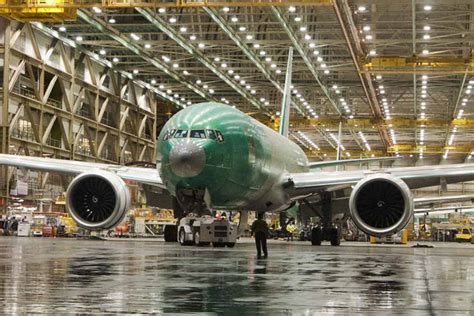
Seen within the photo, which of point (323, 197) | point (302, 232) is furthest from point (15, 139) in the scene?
point (323, 197)

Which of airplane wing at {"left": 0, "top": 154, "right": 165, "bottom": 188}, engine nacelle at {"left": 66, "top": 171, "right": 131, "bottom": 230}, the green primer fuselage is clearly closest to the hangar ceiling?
the green primer fuselage

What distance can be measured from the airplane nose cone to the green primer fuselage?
0.14m

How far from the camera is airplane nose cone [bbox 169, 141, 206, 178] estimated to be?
18.1 meters

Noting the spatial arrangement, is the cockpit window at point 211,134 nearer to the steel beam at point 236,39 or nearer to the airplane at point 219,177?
the airplane at point 219,177

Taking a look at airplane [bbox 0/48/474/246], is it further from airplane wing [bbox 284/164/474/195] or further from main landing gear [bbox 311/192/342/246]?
main landing gear [bbox 311/192/342/246]

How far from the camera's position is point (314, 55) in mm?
44000

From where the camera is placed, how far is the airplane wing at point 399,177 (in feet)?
67.6

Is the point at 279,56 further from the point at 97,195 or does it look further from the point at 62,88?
the point at 97,195

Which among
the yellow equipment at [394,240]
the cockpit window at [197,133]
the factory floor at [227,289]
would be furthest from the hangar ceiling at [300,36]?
the factory floor at [227,289]

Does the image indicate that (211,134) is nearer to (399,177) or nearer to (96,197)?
(96,197)

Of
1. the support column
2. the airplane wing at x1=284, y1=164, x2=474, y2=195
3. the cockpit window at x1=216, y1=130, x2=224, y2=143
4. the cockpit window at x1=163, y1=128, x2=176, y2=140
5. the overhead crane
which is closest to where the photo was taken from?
the cockpit window at x1=163, y1=128, x2=176, y2=140

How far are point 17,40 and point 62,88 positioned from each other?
20.3 feet

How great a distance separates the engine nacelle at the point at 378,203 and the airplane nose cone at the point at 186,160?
4.17 metres

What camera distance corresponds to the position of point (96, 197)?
20.2 m
